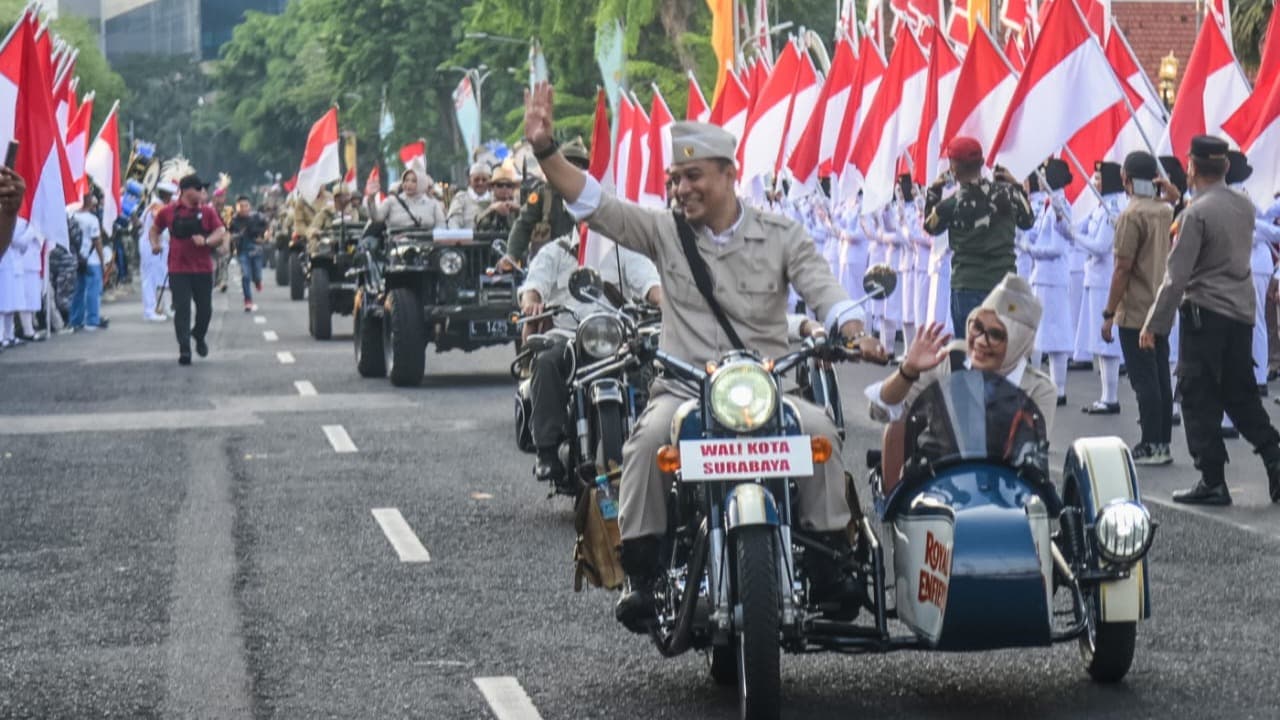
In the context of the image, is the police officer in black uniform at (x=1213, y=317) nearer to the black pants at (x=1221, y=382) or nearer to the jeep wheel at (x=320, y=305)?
the black pants at (x=1221, y=382)

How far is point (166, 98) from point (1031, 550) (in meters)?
144

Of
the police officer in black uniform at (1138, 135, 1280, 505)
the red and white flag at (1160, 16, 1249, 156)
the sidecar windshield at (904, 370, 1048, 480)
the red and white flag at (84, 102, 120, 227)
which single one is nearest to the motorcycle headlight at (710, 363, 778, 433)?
the sidecar windshield at (904, 370, 1048, 480)

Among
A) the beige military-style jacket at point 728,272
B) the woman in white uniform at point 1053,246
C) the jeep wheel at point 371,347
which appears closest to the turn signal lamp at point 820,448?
the beige military-style jacket at point 728,272

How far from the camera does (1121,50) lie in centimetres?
2059

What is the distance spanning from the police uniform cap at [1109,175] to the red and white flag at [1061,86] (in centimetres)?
90

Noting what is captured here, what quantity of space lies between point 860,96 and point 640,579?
17853mm

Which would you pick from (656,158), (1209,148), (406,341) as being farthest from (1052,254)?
(1209,148)

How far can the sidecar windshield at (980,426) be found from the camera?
272 inches

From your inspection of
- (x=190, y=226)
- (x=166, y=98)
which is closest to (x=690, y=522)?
(x=190, y=226)

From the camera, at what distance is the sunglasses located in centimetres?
748

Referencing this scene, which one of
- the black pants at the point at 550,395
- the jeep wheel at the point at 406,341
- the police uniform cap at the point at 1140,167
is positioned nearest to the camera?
the black pants at the point at 550,395

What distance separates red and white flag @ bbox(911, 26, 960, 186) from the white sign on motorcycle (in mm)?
15495

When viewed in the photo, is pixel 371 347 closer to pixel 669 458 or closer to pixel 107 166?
pixel 669 458

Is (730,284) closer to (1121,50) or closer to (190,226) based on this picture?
(1121,50)
